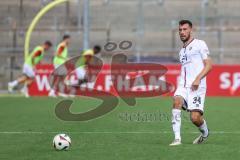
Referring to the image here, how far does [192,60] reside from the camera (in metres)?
11.4

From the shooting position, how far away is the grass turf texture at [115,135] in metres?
9.91

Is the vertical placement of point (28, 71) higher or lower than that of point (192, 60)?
lower

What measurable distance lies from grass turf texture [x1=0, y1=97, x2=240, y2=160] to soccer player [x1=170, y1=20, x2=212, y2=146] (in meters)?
0.41

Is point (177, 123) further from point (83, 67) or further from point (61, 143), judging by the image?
point (83, 67)

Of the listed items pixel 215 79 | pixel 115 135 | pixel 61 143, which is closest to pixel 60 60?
pixel 215 79

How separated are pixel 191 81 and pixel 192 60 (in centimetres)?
36

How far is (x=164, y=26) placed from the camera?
120 ft

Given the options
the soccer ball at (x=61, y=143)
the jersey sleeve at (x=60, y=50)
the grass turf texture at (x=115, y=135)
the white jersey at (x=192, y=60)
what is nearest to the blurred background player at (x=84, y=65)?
the jersey sleeve at (x=60, y=50)

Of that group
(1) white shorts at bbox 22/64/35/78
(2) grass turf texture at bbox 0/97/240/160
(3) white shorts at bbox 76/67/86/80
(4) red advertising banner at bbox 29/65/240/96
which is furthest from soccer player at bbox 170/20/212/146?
(1) white shorts at bbox 22/64/35/78

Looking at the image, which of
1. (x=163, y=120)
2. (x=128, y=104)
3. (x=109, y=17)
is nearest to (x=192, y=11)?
(x=109, y=17)

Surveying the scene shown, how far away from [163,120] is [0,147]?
6667 mm

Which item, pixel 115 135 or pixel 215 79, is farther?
pixel 215 79

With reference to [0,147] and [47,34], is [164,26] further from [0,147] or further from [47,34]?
[0,147]

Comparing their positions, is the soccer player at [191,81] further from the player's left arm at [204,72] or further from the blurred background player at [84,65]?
the blurred background player at [84,65]
